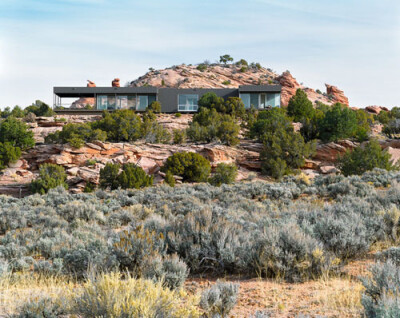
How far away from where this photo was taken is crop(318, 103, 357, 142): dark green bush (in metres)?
30.5

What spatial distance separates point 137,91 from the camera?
44062 mm

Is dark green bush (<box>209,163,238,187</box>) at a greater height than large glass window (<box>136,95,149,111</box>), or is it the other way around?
large glass window (<box>136,95,149,111</box>)

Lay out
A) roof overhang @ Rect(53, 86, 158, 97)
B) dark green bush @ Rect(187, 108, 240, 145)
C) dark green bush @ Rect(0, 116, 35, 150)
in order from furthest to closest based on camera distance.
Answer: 1. roof overhang @ Rect(53, 86, 158, 97)
2. dark green bush @ Rect(187, 108, 240, 145)
3. dark green bush @ Rect(0, 116, 35, 150)

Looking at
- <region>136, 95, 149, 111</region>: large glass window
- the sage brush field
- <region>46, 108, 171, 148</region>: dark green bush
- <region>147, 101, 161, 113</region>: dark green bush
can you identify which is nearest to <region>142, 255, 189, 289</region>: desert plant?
the sage brush field

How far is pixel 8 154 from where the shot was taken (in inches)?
1025

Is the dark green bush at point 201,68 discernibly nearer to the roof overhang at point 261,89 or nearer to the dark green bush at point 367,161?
the roof overhang at point 261,89

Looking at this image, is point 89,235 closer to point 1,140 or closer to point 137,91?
point 1,140

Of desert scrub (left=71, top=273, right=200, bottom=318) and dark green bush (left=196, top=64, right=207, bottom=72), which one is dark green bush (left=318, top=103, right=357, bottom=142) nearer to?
desert scrub (left=71, top=273, right=200, bottom=318)

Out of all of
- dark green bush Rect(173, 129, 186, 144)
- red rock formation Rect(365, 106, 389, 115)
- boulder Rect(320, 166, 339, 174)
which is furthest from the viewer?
red rock formation Rect(365, 106, 389, 115)

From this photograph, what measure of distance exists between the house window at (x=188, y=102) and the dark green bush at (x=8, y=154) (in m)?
21.7

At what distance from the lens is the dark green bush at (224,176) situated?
76.4ft

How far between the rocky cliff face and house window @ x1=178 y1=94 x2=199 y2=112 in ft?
52.0

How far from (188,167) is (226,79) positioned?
43314mm

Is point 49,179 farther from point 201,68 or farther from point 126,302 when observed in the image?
point 201,68
